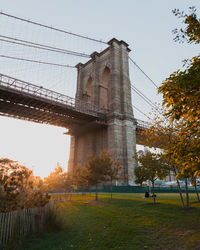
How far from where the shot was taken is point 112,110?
133 ft

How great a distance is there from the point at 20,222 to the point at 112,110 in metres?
33.9

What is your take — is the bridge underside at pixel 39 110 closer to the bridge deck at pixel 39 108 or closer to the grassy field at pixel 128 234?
the bridge deck at pixel 39 108

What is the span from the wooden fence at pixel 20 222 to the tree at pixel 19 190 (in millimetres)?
400

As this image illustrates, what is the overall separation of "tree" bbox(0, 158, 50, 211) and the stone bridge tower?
2595 cm

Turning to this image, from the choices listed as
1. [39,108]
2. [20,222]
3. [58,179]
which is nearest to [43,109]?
[39,108]

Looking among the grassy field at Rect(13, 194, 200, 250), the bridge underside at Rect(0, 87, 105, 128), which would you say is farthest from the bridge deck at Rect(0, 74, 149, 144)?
the grassy field at Rect(13, 194, 200, 250)

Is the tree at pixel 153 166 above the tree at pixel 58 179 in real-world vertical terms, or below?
above

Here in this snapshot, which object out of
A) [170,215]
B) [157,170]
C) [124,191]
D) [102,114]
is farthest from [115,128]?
[170,215]

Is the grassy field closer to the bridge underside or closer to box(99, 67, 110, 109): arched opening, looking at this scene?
the bridge underside

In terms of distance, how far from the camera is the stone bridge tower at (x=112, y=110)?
37.6m

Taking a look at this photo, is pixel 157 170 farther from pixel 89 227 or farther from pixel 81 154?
pixel 81 154

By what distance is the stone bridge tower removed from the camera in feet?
123

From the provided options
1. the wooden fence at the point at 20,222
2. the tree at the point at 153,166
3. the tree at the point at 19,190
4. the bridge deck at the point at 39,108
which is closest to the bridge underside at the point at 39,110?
the bridge deck at the point at 39,108

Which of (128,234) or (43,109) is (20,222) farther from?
(43,109)
